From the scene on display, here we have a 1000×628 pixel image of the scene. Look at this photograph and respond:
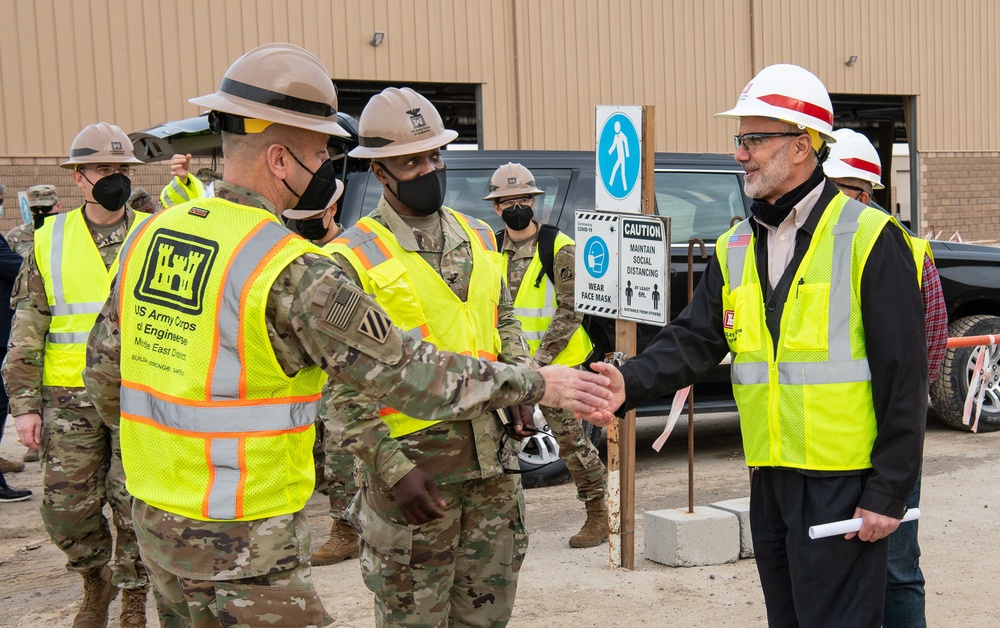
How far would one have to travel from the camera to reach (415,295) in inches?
148

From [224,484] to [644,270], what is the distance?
3.19 meters

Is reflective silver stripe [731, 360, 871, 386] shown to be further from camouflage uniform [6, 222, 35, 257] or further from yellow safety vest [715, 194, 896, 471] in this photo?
camouflage uniform [6, 222, 35, 257]

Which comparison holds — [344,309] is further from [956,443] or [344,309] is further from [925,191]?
[925,191]

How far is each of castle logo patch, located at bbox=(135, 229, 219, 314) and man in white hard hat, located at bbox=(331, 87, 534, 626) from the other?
0.98 m

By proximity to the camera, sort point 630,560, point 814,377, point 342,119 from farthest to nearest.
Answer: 1. point 342,119
2. point 630,560
3. point 814,377

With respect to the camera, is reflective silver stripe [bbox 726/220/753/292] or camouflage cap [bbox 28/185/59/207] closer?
reflective silver stripe [bbox 726/220/753/292]

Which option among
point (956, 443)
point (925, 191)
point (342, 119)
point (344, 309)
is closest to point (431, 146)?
point (344, 309)

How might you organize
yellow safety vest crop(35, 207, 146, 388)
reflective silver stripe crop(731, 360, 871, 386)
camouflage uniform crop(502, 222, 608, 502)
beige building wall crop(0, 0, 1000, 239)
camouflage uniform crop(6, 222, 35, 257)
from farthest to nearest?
beige building wall crop(0, 0, 1000, 239), camouflage uniform crop(6, 222, 35, 257), camouflage uniform crop(502, 222, 608, 502), yellow safety vest crop(35, 207, 146, 388), reflective silver stripe crop(731, 360, 871, 386)

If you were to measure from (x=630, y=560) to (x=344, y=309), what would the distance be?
3605 mm

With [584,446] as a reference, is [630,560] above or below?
below

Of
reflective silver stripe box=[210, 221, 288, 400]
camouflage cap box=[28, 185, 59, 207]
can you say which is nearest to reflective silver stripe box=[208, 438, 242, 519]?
reflective silver stripe box=[210, 221, 288, 400]

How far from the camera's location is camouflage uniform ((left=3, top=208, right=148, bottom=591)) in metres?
5.05

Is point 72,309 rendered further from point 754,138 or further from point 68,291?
point 754,138

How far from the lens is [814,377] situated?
3166 millimetres
